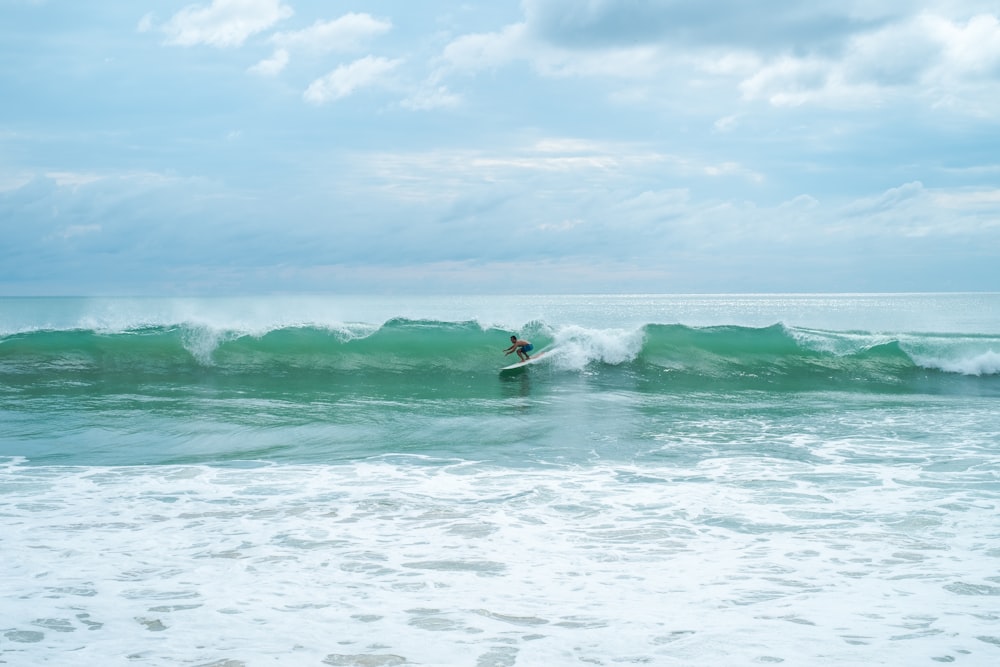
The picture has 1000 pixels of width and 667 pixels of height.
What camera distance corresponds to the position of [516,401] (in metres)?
15.0

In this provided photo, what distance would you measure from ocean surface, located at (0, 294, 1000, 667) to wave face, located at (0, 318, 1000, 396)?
10.6 ft

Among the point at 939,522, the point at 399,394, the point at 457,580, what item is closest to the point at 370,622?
the point at 457,580

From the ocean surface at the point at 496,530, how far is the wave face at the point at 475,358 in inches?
128

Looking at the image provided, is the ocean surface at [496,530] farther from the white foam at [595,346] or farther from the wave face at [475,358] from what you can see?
the white foam at [595,346]

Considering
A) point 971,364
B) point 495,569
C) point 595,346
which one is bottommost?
point 495,569

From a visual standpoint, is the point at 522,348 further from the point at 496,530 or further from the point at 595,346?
the point at 496,530

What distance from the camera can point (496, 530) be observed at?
632cm

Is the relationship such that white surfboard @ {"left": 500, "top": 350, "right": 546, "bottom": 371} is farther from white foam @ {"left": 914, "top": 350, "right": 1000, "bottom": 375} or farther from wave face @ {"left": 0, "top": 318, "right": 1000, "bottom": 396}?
white foam @ {"left": 914, "top": 350, "right": 1000, "bottom": 375}

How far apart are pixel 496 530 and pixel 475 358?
16.1 meters

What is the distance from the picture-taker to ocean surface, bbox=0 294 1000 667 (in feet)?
13.9

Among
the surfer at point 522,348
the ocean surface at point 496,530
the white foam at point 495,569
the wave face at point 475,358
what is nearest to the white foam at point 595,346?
the wave face at point 475,358

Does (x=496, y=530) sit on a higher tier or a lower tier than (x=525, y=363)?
lower

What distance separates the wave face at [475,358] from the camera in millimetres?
18516

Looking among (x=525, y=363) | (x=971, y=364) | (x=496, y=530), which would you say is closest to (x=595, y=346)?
(x=525, y=363)
